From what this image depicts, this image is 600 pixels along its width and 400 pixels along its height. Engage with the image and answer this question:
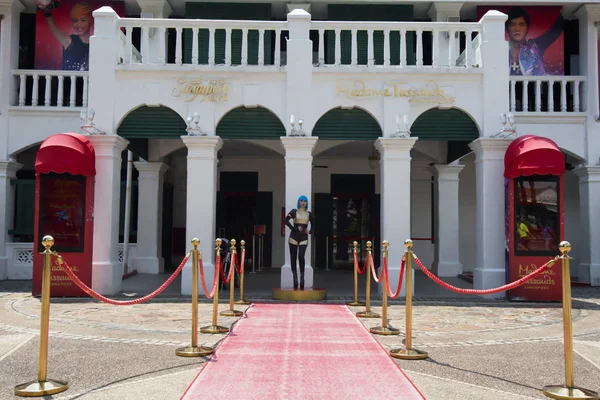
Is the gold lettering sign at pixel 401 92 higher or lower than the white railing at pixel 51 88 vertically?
lower

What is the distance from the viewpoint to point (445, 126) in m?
12.6

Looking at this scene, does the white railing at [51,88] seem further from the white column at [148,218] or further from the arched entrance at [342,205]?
the arched entrance at [342,205]

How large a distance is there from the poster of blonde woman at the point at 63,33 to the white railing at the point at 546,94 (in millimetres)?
12066

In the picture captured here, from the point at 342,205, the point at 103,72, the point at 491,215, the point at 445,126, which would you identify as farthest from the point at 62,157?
the point at 342,205

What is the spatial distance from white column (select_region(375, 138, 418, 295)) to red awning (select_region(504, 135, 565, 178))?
2.19 meters

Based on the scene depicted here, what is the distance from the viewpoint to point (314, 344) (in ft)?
23.0

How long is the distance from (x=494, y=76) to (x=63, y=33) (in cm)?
1188

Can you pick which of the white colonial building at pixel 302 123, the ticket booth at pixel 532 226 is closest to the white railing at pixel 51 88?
the white colonial building at pixel 302 123

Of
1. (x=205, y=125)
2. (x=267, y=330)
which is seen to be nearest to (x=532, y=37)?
(x=205, y=125)

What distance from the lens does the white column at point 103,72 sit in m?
12.2

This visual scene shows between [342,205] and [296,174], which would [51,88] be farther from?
[342,205]

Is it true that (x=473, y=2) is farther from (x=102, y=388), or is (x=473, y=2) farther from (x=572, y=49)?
(x=102, y=388)

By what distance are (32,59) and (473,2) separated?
1286 centimetres

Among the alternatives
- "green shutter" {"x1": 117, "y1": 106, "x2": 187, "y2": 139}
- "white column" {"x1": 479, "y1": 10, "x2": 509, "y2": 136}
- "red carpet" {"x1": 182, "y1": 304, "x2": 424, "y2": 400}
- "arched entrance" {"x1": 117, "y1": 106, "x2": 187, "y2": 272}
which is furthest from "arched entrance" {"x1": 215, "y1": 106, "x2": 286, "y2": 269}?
"red carpet" {"x1": 182, "y1": 304, "x2": 424, "y2": 400}
